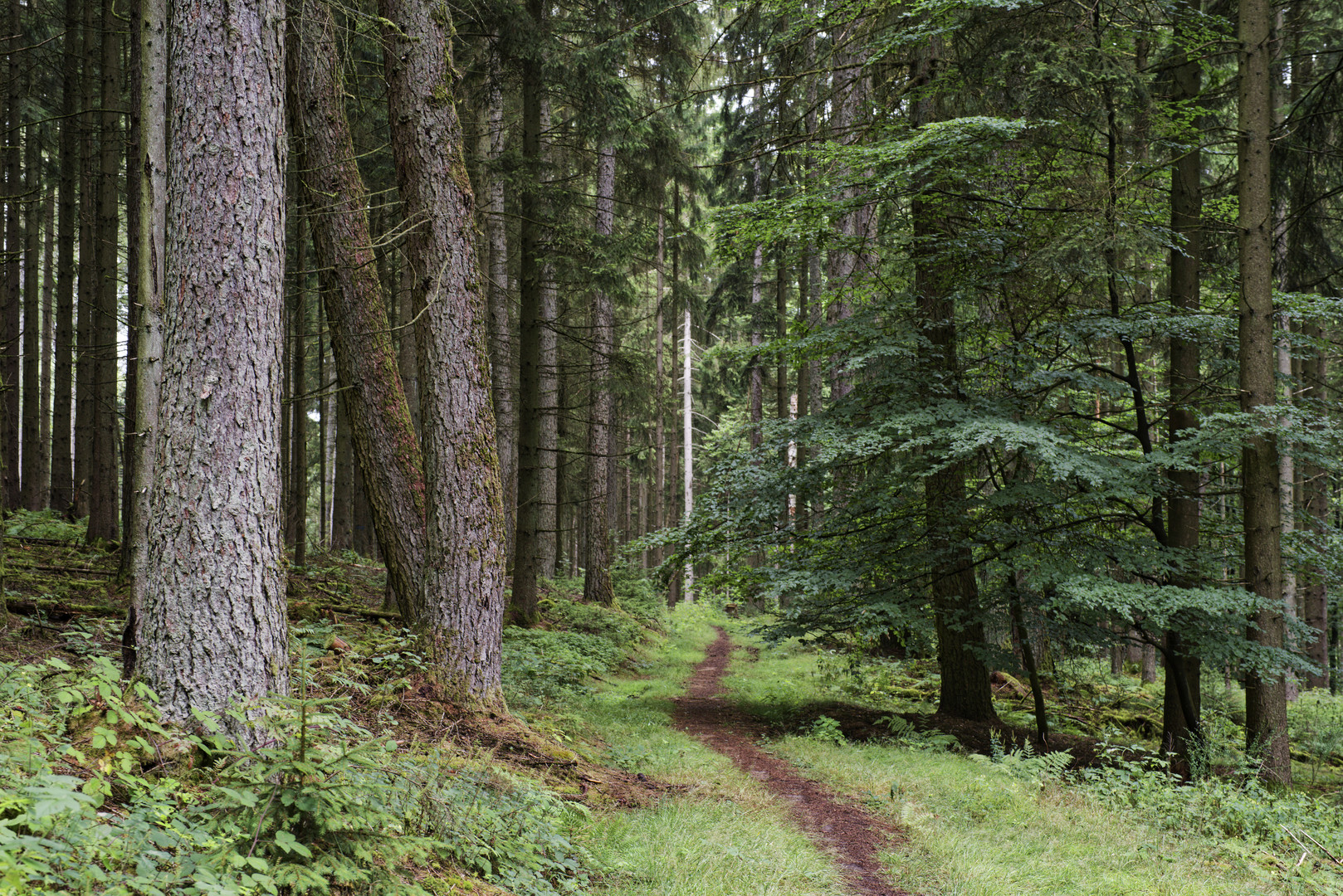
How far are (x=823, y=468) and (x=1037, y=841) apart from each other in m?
4.60

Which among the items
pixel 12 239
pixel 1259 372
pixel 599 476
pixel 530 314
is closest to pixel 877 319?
pixel 1259 372

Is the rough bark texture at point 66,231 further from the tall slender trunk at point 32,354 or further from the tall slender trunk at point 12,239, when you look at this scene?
the tall slender trunk at point 32,354

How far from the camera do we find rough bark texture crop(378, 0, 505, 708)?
644 centimetres

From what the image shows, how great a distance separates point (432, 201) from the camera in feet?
21.7

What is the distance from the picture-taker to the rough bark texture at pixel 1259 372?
25.4 feet

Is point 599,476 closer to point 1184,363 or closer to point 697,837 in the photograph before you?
point 1184,363

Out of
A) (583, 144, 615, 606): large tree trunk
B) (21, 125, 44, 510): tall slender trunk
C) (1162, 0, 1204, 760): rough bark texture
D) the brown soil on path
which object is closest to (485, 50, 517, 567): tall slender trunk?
(583, 144, 615, 606): large tree trunk

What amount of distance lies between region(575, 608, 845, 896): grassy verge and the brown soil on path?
0.64 ft

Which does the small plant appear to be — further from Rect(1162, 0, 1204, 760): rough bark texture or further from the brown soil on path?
Rect(1162, 0, 1204, 760): rough bark texture

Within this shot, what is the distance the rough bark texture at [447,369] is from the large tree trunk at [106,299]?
509cm

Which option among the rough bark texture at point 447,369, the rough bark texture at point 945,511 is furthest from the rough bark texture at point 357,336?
the rough bark texture at point 945,511

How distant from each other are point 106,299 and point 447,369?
910 cm

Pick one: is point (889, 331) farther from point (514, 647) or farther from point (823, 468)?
point (514, 647)

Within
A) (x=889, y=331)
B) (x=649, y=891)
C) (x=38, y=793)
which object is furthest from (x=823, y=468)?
(x=38, y=793)
